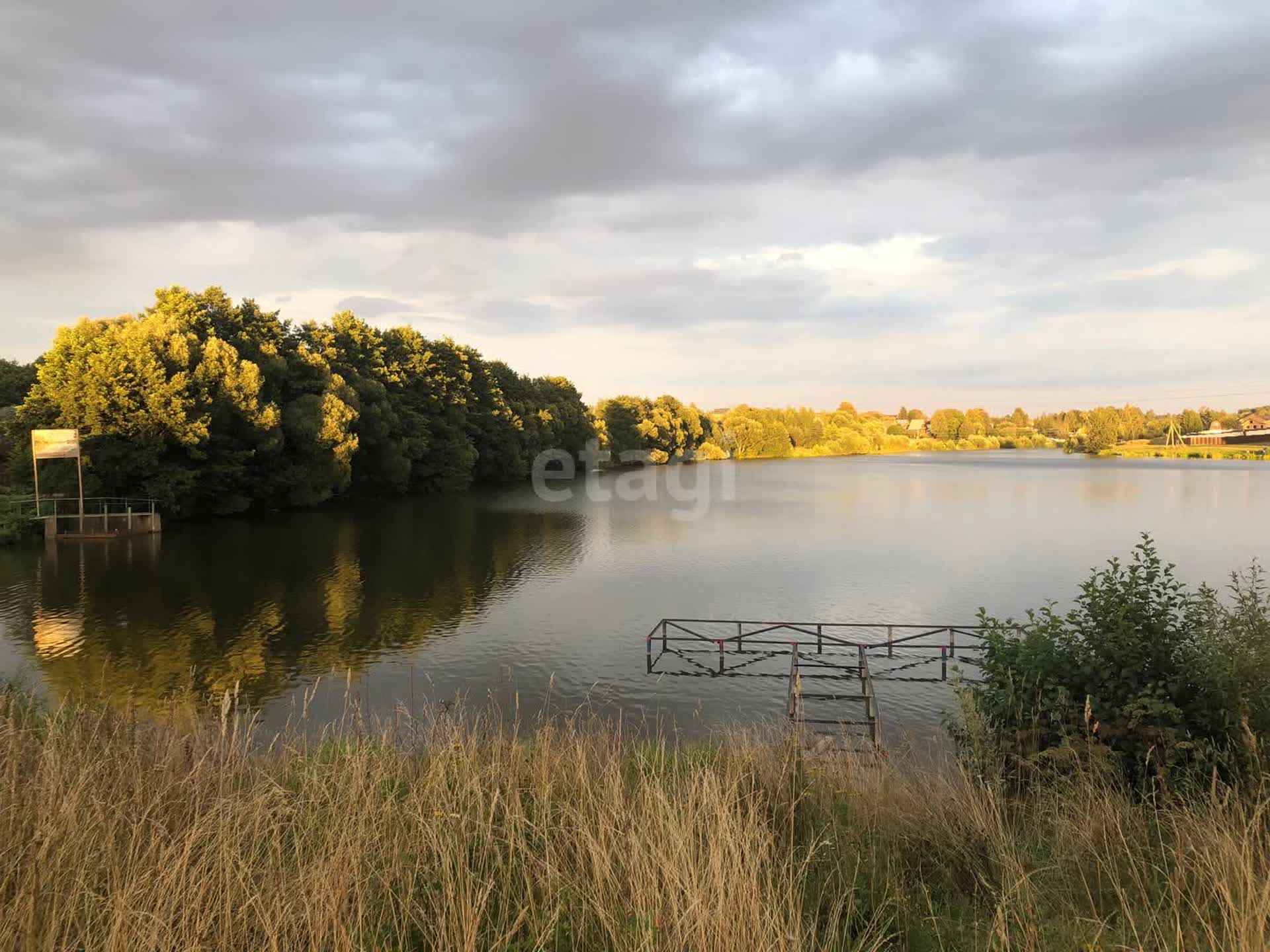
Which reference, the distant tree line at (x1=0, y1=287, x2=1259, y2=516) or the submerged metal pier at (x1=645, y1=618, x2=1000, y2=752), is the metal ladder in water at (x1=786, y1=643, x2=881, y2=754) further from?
the distant tree line at (x1=0, y1=287, x2=1259, y2=516)

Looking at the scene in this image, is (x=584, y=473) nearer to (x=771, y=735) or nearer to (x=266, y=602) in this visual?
(x=266, y=602)

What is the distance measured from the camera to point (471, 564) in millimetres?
37812

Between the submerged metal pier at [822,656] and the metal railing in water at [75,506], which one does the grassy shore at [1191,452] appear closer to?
the submerged metal pier at [822,656]

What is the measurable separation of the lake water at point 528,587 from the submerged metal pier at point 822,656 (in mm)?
785

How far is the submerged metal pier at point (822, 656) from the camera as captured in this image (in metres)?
19.6

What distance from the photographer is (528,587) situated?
109ft

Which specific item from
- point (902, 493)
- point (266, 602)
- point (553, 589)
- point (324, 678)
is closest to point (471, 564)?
point (553, 589)

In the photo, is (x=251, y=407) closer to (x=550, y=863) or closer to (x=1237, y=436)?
(x=550, y=863)

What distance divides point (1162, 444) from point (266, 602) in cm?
22853

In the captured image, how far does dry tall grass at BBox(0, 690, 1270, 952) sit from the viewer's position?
340 centimetres

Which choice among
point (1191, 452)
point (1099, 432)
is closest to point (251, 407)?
point (1099, 432)

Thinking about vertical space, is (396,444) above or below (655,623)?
above

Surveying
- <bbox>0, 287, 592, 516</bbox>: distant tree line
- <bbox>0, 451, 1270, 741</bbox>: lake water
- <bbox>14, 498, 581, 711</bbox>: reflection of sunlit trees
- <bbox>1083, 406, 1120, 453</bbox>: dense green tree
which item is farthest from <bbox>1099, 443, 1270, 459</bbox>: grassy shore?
<bbox>14, 498, 581, 711</bbox>: reflection of sunlit trees

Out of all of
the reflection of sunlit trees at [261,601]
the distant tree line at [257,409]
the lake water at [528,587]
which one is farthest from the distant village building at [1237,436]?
the reflection of sunlit trees at [261,601]
